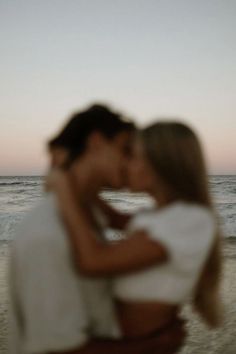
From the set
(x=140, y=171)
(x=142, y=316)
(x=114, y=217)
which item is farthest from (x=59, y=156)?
(x=142, y=316)

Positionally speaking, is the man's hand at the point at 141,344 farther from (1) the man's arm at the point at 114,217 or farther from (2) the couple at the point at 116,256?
(1) the man's arm at the point at 114,217

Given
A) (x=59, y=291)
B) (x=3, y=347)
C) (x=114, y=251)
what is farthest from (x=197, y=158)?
(x=3, y=347)

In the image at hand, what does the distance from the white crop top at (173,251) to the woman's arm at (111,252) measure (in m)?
0.04

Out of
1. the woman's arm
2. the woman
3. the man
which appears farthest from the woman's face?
the woman's arm

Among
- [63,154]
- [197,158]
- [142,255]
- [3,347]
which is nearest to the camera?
[142,255]

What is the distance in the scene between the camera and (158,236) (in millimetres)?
1798

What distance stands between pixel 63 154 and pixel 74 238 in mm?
500

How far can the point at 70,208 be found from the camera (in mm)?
1844

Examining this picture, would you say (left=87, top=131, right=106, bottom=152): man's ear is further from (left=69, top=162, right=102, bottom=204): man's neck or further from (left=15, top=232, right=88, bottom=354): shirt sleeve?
(left=15, top=232, right=88, bottom=354): shirt sleeve

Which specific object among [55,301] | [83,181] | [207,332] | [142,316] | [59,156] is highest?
[59,156]

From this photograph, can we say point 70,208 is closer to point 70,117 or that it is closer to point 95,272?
point 95,272

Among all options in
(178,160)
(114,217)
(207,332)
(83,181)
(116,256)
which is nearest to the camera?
(116,256)

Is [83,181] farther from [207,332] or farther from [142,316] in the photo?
[207,332]

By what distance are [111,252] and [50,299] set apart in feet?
0.94
